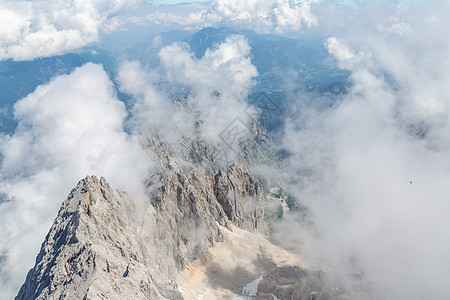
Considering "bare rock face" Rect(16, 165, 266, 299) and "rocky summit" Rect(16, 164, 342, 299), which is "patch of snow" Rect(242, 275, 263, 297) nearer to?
"rocky summit" Rect(16, 164, 342, 299)

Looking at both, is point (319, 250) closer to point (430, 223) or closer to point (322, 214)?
point (430, 223)

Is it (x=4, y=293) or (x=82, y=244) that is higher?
(x=82, y=244)

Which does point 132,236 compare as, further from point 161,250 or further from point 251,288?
point 251,288

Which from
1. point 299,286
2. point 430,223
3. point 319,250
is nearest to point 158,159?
point 319,250

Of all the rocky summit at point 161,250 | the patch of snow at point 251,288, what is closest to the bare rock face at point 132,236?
the rocky summit at point 161,250

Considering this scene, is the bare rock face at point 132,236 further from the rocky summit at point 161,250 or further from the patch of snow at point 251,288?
the patch of snow at point 251,288

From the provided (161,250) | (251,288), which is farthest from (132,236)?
(251,288)
